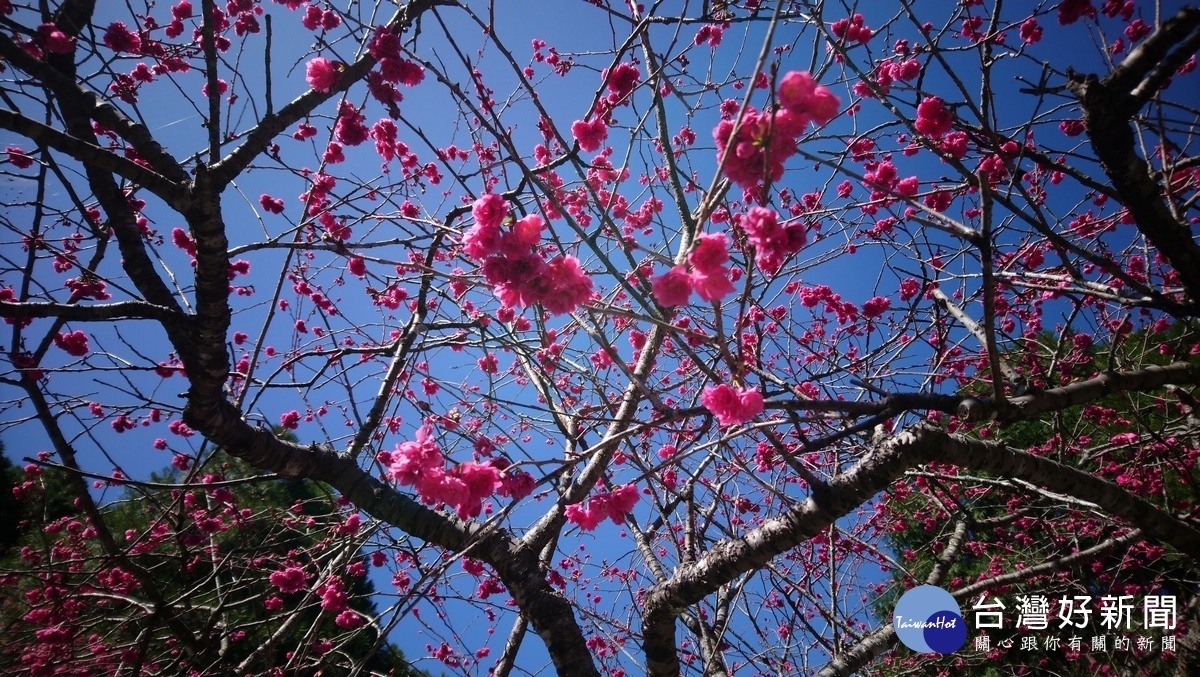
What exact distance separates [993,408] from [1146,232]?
37.5 inches

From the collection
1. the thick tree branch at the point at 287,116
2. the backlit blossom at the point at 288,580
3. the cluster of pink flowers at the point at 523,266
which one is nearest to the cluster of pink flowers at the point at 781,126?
the cluster of pink flowers at the point at 523,266

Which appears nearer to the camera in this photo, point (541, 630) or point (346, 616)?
point (541, 630)

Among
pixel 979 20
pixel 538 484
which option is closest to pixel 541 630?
pixel 538 484

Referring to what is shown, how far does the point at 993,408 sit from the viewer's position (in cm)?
194

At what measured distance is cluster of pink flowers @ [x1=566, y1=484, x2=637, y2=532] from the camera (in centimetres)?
215

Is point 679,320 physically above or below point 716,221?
below

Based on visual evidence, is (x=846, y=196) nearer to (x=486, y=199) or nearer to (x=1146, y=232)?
(x=1146, y=232)

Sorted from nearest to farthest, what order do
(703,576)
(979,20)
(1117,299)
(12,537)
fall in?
(1117,299), (703,576), (979,20), (12,537)

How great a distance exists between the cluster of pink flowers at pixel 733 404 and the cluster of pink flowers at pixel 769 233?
0.41 m

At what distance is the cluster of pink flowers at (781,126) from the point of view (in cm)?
134

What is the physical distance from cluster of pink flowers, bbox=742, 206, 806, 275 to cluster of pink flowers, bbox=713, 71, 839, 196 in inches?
3.9

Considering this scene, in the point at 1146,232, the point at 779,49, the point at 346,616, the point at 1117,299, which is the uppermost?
the point at 779,49

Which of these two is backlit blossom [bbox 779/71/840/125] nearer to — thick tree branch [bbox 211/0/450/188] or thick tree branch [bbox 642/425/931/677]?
thick tree branch [bbox 642/425/931/677]

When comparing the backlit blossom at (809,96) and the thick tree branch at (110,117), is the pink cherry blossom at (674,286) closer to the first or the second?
the backlit blossom at (809,96)
